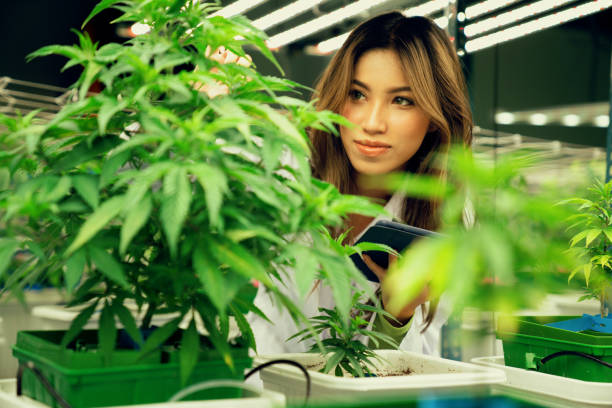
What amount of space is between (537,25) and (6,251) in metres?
2.40

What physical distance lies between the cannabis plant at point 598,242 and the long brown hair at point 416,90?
38cm

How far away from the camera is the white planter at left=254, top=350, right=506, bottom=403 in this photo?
0.85 metres

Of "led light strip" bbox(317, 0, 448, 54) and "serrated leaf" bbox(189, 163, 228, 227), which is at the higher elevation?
"led light strip" bbox(317, 0, 448, 54)

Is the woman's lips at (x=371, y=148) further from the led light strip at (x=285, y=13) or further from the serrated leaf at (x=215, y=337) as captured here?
the serrated leaf at (x=215, y=337)

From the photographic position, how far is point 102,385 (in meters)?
0.71

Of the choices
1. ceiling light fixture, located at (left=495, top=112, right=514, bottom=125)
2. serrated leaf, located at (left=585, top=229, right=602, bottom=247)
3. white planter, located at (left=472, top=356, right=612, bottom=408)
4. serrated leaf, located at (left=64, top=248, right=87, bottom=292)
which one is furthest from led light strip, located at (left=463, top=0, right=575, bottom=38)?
serrated leaf, located at (left=64, top=248, right=87, bottom=292)

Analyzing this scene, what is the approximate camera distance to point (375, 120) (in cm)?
170

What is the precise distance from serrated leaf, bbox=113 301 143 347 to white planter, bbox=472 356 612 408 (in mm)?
681

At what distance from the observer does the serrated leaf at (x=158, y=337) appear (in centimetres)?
72

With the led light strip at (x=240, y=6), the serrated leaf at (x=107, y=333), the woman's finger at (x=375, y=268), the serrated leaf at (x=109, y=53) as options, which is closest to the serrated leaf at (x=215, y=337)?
the serrated leaf at (x=107, y=333)

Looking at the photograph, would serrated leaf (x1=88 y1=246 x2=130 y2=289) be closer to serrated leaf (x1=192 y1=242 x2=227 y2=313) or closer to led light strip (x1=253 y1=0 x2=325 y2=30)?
serrated leaf (x1=192 y1=242 x2=227 y2=313)

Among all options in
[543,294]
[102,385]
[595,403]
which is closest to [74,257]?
[102,385]

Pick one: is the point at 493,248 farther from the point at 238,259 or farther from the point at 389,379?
the point at 389,379

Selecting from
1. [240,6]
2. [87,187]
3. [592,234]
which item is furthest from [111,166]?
[240,6]
